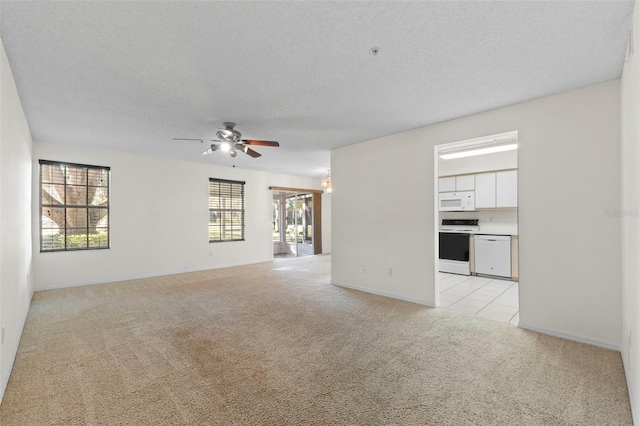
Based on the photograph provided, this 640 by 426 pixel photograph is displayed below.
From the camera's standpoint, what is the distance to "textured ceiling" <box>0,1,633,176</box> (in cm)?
186

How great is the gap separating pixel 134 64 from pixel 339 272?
428cm

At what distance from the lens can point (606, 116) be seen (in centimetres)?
284

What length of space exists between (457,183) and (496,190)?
0.77 m

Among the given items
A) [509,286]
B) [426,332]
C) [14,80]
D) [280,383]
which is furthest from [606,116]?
[14,80]

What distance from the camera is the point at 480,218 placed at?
638 centimetres

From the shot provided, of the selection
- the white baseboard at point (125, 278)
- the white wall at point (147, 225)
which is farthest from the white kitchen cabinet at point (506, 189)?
the white baseboard at point (125, 278)

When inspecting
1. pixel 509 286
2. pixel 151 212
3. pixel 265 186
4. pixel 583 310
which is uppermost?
pixel 265 186

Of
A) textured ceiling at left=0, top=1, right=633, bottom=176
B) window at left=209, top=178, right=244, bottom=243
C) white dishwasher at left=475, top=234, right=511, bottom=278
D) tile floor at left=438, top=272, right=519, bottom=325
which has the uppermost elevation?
textured ceiling at left=0, top=1, right=633, bottom=176

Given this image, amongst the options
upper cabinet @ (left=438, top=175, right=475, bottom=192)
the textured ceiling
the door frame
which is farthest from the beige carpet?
the door frame

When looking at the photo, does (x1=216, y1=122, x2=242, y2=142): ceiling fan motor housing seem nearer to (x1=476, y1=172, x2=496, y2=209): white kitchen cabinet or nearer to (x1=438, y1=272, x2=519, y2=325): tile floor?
(x1=438, y1=272, x2=519, y2=325): tile floor

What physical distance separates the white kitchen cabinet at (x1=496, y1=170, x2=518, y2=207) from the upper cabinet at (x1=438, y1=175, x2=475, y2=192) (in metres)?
0.49

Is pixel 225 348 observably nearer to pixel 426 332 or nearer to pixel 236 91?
pixel 426 332

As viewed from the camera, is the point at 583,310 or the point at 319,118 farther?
the point at 319,118

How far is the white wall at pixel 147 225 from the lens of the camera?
5277 mm
